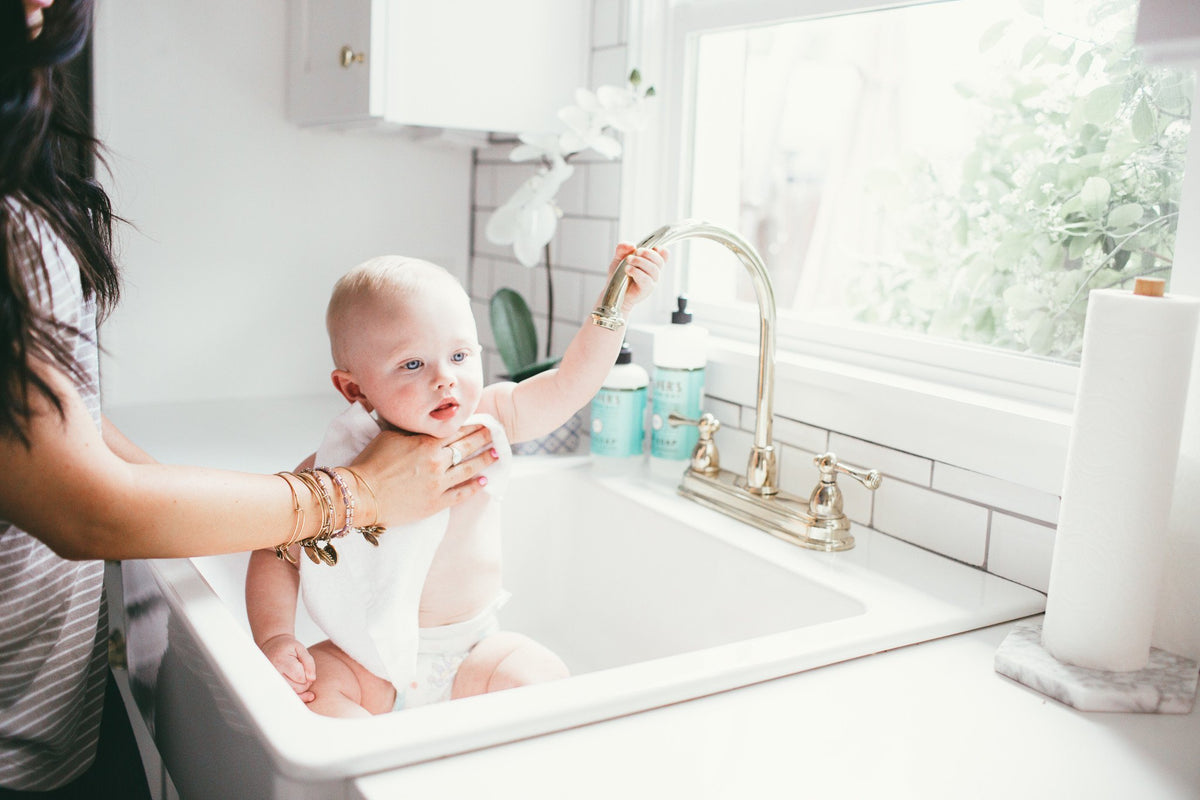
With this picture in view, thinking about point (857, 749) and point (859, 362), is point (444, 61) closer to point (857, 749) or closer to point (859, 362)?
point (859, 362)

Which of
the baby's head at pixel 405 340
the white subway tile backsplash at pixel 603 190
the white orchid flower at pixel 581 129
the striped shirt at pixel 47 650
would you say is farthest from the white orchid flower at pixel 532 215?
the striped shirt at pixel 47 650

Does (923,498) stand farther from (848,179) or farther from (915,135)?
(848,179)

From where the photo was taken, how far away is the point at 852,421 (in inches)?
52.7

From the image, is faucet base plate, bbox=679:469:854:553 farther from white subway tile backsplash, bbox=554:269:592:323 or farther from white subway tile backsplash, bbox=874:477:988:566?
white subway tile backsplash, bbox=554:269:592:323

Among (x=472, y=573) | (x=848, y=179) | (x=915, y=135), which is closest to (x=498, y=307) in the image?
(x=472, y=573)

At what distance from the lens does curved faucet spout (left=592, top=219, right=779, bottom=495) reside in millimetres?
1167

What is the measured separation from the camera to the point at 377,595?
3.65ft

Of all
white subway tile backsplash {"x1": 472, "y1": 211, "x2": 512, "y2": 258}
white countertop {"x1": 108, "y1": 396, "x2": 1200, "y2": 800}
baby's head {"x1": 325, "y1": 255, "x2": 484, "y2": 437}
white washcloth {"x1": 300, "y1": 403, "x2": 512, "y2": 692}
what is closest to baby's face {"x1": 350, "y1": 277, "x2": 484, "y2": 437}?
baby's head {"x1": 325, "y1": 255, "x2": 484, "y2": 437}

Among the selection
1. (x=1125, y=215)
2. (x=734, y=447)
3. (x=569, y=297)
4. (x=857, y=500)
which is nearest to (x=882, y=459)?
(x=857, y=500)

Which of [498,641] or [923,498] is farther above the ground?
[923,498]

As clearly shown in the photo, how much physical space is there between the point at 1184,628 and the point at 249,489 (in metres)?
0.90

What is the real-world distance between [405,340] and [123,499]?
356mm

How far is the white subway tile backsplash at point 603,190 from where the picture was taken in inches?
71.3

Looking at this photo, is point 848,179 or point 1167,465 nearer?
point 1167,465
